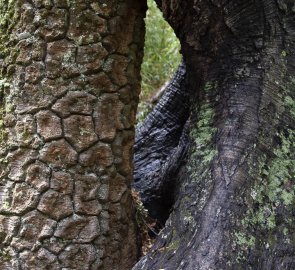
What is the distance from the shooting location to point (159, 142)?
5.75 ft

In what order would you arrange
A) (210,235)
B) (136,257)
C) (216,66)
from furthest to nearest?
(136,257)
(216,66)
(210,235)

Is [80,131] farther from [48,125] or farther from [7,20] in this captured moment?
[7,20]

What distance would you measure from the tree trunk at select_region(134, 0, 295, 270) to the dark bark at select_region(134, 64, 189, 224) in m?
0.36

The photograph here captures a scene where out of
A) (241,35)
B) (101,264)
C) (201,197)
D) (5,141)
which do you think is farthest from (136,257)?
(241,35)

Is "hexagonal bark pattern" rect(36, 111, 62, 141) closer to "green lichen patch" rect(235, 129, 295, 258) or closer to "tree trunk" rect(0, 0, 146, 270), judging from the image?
"tree trunk" rect(0, 0, 146, 270)

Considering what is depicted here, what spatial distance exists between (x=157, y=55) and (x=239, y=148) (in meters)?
2.97

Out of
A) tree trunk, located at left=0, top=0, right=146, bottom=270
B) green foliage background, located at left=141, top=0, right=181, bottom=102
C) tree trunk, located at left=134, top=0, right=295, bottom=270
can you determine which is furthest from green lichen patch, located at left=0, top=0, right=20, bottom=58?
green foliage background, located at left=141, top=0, right=181, bottom=102

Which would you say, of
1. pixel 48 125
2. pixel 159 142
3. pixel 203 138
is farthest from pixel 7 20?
pixel 159 142

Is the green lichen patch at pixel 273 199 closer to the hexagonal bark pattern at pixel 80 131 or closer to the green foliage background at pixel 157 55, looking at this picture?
the hexagonal bark pattern at pixel 80 131

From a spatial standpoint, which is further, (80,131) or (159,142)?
(159,142)

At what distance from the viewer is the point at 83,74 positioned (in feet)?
4.03

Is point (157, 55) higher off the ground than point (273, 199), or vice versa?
point (157, 55)

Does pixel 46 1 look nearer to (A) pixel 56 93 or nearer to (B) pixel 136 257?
(A) pixel 56 93

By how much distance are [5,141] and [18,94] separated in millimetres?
106
